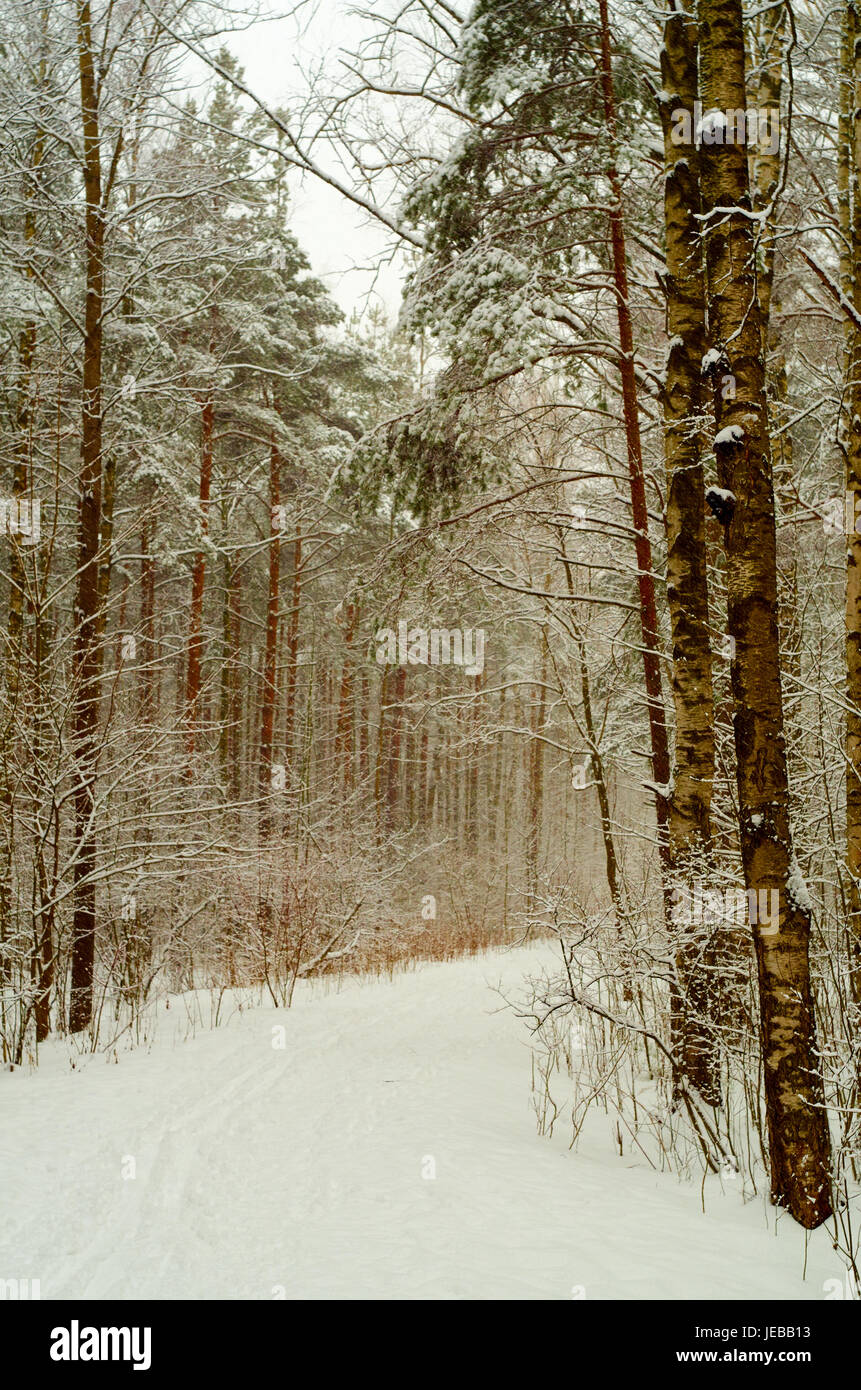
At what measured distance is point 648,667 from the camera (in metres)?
6.85

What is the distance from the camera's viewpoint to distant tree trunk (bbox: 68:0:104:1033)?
23.6ft

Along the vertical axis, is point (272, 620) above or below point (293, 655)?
below

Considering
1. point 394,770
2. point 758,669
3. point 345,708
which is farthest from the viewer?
point 394,770

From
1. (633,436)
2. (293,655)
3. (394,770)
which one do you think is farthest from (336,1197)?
(394,770)

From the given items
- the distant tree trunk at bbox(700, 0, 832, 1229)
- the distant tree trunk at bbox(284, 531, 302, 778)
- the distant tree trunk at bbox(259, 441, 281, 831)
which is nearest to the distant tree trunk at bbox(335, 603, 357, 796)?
the distant tree trunk at bbox(284, 531, 302, 778)

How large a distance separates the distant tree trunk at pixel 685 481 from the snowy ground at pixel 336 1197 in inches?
67.5

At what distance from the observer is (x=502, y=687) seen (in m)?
10.7

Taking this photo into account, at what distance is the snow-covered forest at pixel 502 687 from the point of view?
3.64m

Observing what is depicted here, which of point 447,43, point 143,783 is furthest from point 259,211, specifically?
point 143,783

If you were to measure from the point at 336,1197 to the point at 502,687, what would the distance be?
7379 millimetres

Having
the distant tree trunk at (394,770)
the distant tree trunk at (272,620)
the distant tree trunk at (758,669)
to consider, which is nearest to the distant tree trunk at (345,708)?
the distant tree trunk at (394,770)

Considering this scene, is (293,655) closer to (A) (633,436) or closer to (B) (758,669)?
(A) (633,436)

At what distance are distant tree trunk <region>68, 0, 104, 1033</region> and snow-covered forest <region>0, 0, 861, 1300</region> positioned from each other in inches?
1.9

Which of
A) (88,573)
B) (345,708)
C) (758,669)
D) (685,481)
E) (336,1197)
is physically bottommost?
(336,1197)
